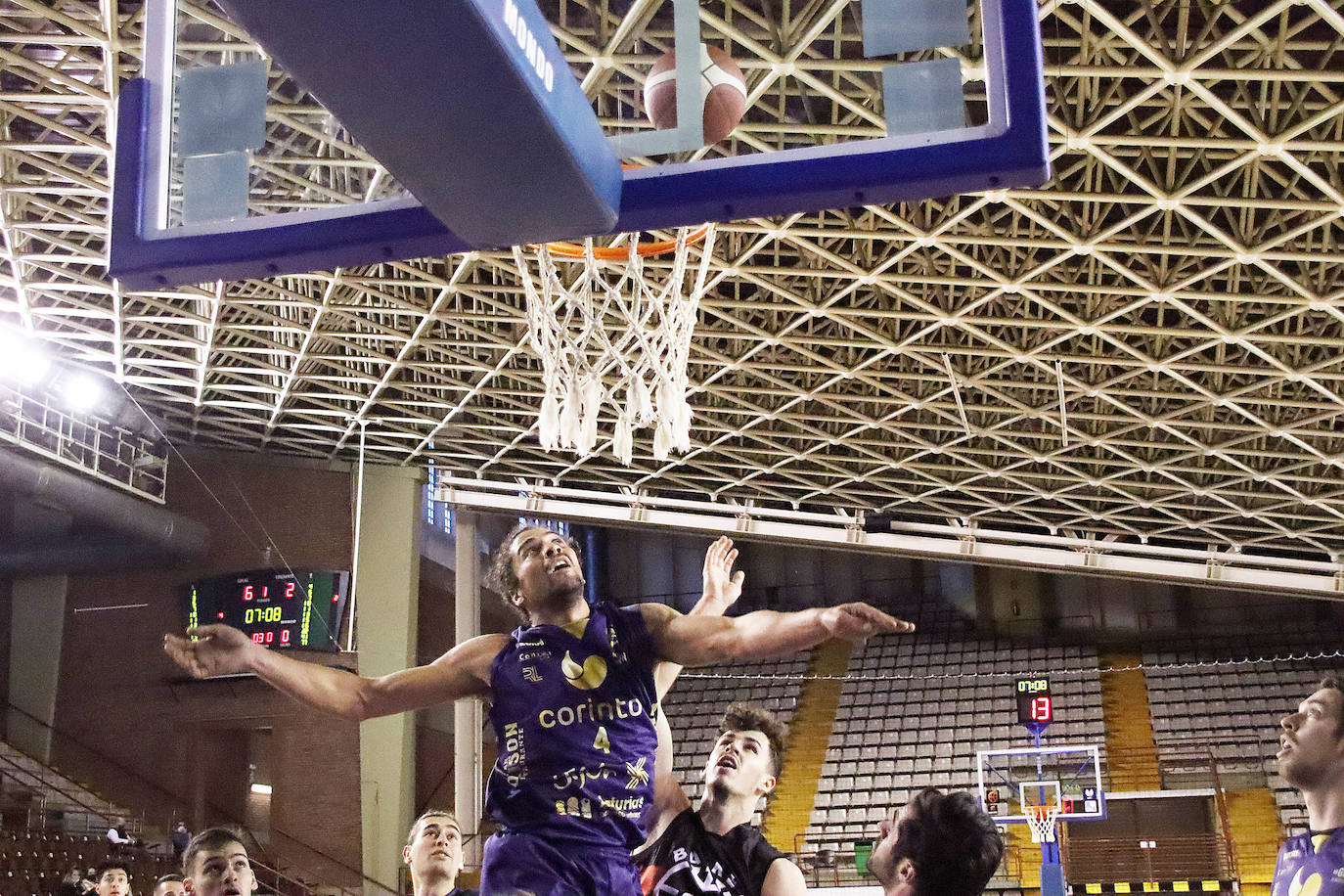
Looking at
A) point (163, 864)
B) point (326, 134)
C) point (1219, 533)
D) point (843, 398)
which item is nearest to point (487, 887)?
point (326, 134)

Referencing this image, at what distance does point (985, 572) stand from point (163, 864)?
1931cm

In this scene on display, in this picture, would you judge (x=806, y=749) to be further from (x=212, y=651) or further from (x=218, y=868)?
(x=212, y=651)

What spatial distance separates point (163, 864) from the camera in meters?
20.1

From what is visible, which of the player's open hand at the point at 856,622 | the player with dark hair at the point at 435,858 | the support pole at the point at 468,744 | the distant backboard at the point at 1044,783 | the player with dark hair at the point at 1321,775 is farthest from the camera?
the support pole at the point at 468,744

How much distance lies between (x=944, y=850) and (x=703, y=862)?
102 cm

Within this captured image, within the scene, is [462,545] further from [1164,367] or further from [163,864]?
[1164,367]

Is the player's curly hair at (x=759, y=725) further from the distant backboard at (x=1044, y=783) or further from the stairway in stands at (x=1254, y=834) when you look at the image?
the stairway in stands at (x=1254, y=834)

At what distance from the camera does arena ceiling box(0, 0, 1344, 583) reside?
13117 millimetres

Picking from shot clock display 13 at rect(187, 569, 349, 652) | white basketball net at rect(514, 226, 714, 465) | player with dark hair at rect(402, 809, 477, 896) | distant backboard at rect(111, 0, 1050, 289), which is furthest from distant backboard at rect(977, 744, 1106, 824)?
distant backboard at rect(111, 0, 1050, 289)

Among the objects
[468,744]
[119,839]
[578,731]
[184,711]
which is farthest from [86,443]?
[578,731]

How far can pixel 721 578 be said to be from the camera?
12.6 ft

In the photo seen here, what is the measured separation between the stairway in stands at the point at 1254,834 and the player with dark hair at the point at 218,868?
66.1ft

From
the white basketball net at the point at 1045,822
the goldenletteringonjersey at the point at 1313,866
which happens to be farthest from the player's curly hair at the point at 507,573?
the white basketball net at the point at 1045,822

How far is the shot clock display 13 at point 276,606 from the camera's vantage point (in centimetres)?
2205
